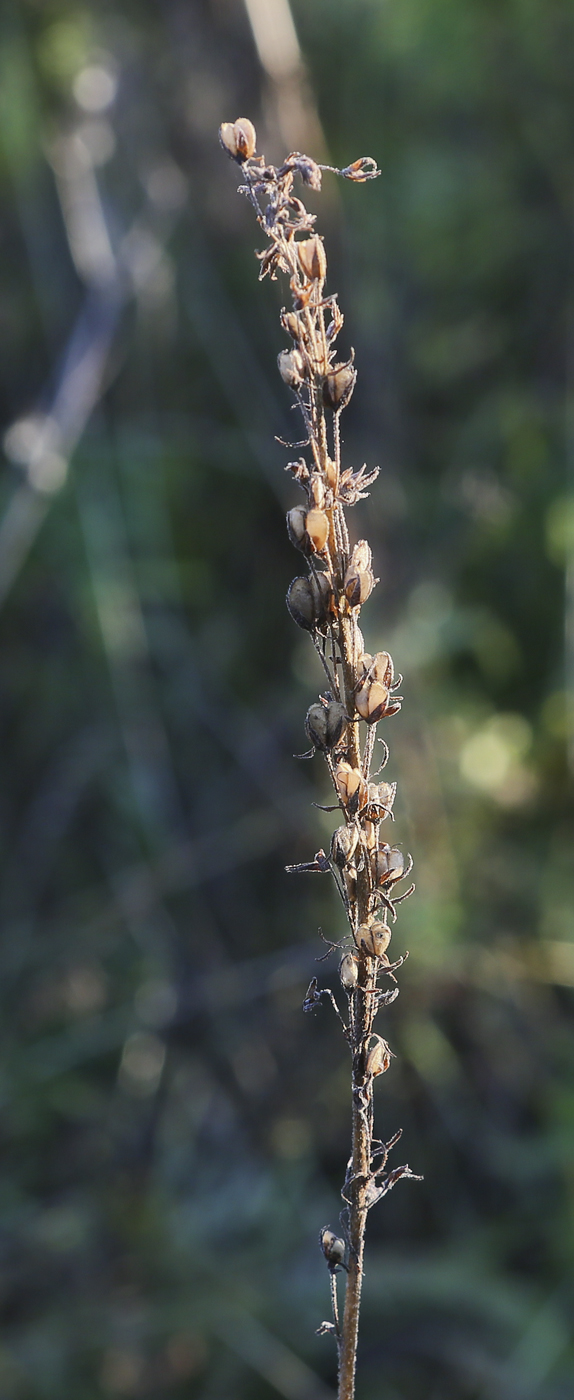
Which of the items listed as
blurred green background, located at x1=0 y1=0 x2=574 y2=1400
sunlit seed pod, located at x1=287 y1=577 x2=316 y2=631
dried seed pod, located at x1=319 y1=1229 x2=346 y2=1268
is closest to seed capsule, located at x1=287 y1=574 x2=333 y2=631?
sunlit seed pod, located at x1=287 y1=577 x2=316 y2=631

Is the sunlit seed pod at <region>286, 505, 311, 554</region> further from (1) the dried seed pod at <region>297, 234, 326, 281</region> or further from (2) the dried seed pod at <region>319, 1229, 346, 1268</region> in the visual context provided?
(2) the dried seed pod at <region>319, 1229, 346, 1268</region>

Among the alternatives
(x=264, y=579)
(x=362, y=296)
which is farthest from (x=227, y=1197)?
(x=362, y=296)

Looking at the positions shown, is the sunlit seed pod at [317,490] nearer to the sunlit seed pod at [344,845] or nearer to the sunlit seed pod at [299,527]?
the sunlit seed pod at [299,527]

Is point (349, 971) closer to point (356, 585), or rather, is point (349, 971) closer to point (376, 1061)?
point (376, 1061)

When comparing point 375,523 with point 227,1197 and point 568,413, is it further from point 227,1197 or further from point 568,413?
point 227,1197

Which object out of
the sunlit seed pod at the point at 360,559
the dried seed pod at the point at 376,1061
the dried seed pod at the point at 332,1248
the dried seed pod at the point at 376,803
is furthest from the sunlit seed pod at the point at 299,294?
the dried seed pod at the point at 332,1248
